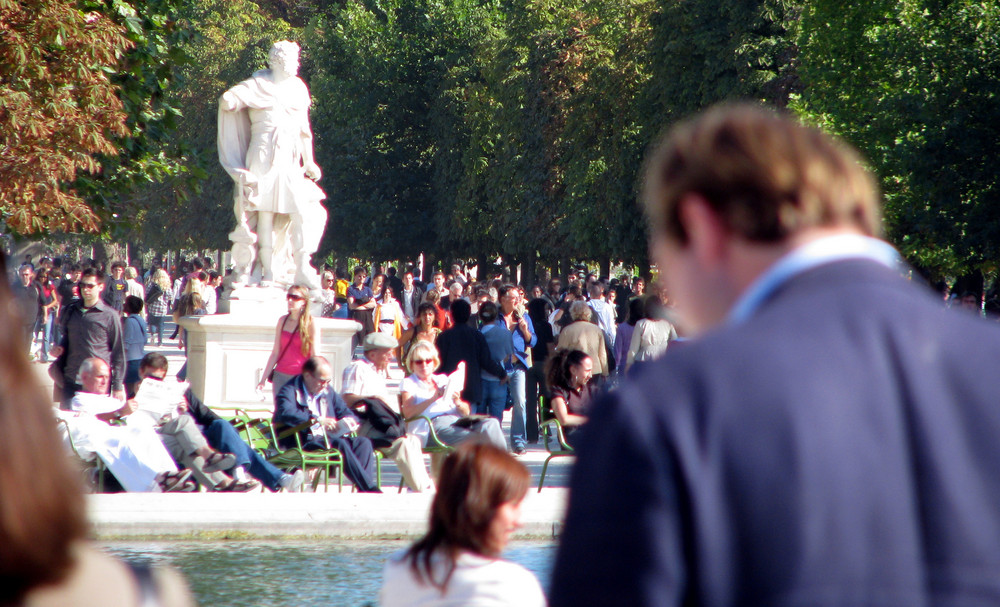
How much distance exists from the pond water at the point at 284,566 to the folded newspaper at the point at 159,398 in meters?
1.72

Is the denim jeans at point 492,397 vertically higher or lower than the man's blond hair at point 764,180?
lower

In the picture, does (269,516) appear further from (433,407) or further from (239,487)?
(433,407)

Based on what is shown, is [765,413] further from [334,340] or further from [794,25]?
[794,25]

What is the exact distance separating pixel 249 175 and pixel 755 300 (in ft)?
45.6

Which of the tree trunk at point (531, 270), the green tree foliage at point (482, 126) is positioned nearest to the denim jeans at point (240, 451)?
the green tree foliage at point (482, 126)

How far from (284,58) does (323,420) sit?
242 inches

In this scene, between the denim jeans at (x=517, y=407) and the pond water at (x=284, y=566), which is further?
the denim jeans at (x=517, y=407)

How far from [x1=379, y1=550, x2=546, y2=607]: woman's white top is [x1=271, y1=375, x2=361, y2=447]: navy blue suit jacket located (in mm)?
6608

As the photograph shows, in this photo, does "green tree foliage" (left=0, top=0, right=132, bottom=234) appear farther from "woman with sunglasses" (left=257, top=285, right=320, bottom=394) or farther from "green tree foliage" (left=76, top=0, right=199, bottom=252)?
"woman with sunglasses" (left=257, top=285, right=320, bottom=394)

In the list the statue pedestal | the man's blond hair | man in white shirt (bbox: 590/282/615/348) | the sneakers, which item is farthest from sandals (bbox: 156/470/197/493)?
man in white shirt (bbox: 590/282/615/348)

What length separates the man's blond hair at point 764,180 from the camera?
4.94ft

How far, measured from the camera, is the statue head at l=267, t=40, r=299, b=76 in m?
14.9

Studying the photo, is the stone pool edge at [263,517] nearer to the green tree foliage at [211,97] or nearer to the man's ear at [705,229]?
the man's ear at [705,229]

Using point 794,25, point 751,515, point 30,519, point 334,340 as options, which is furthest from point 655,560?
point 794,25
